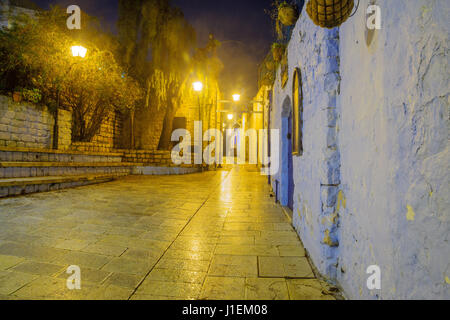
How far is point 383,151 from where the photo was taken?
1396mm

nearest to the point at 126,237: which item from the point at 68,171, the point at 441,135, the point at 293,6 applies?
the point at 441,135

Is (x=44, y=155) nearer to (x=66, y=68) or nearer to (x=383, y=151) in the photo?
(x=66, y=68)

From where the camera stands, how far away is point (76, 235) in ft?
10.00

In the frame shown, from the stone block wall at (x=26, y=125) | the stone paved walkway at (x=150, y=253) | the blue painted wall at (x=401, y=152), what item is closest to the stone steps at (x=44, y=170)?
the stone block wall at (x=26, y=125)

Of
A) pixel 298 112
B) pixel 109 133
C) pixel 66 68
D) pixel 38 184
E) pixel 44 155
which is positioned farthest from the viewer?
pixel 109 133

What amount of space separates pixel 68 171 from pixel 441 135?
8.86 meters

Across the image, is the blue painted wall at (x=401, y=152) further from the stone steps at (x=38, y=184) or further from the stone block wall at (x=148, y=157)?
the stone block wall at (x=148, y=157)

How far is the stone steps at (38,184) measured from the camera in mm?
5059

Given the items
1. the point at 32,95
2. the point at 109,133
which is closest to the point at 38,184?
the point at 32,95

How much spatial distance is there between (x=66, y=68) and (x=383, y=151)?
1022 cm

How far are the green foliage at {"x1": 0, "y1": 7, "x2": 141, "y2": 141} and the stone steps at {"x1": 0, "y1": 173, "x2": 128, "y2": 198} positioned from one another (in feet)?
9.95

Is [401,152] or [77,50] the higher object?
[77,50]

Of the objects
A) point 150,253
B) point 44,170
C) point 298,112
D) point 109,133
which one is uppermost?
point 109,133
